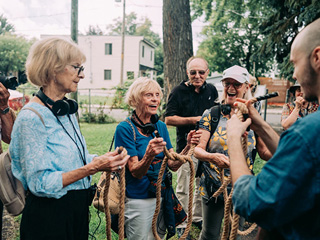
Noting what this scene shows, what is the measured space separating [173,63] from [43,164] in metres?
6.54

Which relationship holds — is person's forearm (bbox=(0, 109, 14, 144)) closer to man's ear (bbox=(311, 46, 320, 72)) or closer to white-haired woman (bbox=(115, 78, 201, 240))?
white-haired woman (bbox=(115, 78, 201, 240))

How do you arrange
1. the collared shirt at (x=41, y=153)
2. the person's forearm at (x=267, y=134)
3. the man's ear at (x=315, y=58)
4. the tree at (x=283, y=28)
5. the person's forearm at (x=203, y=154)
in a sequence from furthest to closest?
1. the tree at (x=283, y=28)
2. the person's forearm at (x=203, y=154)
3. the person's forearm at (x=267, y=134)
4. the collared shirt at (x=41, y=153)
5. the man's ear at (x=315, y=58)

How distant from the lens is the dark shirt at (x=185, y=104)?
142 inches

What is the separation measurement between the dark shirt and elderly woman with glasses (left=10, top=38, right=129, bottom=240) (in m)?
1.82

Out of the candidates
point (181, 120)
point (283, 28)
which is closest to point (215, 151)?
point (181, 120)

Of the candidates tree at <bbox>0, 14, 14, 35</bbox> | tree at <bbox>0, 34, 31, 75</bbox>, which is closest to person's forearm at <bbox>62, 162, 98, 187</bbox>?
tree at <bbox>0, 34, 31, 75</bbox>

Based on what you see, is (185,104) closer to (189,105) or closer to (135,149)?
(189,105)

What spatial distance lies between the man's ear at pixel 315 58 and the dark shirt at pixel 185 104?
244 centimetres

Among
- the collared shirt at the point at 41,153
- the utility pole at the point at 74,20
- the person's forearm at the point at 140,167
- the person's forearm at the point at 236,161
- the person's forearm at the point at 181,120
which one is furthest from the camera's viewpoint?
the utility pole at the point at 74,20

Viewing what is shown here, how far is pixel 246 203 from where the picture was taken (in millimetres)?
1127

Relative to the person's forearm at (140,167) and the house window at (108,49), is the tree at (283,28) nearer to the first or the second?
the person's forearm at (140,167)

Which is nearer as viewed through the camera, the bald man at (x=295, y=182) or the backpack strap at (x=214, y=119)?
the bald man at (x=295, y=182)

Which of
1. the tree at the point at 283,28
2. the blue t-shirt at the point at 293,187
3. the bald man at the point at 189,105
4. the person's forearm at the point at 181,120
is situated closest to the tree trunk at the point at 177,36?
the tree at the point at 283,28

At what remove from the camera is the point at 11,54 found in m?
Result: 40.4
